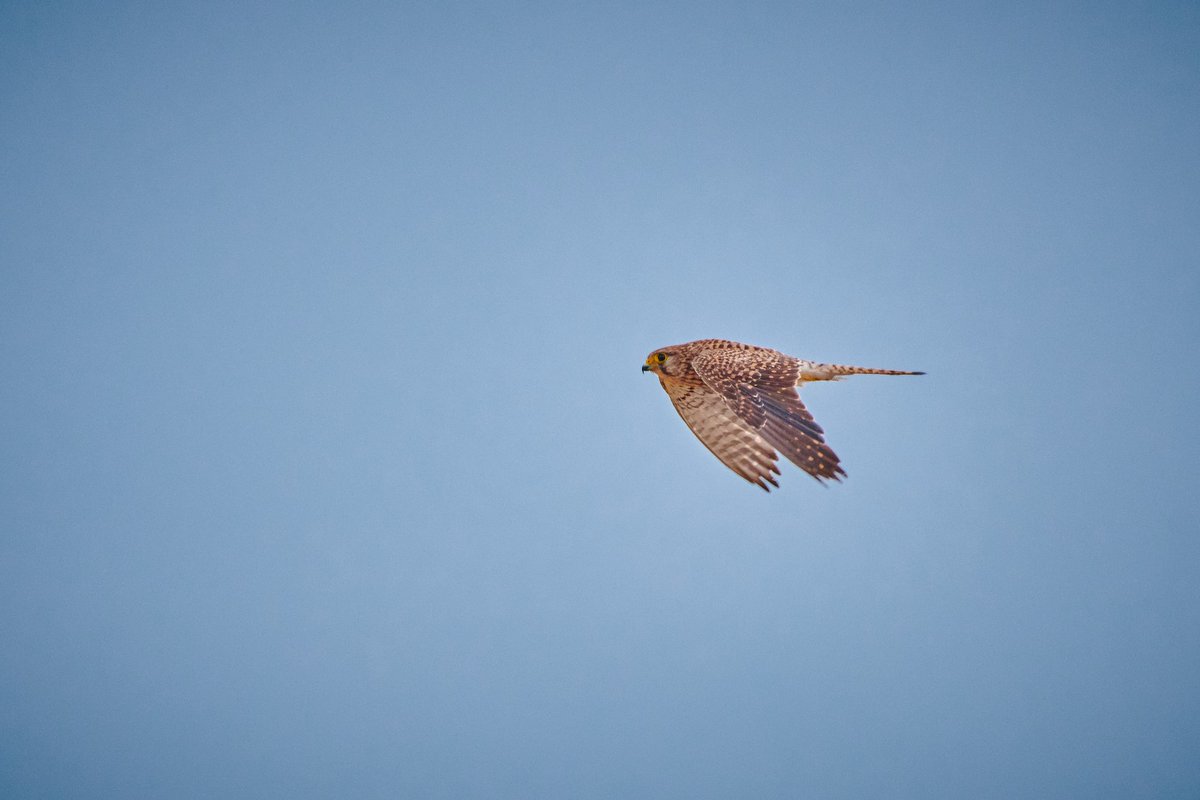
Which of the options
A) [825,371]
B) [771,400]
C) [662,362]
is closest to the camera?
[771,400]

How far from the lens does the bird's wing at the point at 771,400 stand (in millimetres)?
5879

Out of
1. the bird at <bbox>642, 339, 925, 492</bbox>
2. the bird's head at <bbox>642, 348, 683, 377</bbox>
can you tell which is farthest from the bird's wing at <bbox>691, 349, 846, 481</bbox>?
the bird's head at <bbox>642, 348, 683, 377</bbox>

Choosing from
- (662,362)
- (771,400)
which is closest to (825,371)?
(771,400)

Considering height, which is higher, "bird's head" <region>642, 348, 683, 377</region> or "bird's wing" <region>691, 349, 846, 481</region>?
"bird's head" <region>642, 348, 683, 377</region>

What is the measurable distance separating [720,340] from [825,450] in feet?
7.55

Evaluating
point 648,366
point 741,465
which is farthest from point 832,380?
point 648,366

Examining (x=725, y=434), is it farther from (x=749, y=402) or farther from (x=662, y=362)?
(x=662, y=362)

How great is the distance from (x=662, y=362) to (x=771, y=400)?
1.75m

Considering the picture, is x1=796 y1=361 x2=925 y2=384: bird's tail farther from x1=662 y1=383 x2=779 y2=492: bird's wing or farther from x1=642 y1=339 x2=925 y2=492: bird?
x1=662 y1=383 x2=779 y2=492: bird's wing

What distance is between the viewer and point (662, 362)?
800 cm

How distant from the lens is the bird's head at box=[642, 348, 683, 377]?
7.92 meters

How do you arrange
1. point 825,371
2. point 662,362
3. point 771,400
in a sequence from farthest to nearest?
point 662,362
point 825,371
point 771,400

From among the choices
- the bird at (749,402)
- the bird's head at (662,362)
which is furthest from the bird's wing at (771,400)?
the bird's head at (662,362)

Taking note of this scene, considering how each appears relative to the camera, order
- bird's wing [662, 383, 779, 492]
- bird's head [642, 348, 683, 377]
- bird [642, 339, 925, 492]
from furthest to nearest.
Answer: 1. bird's head [642, 348, 683, 377]
2. bird's wing [662, 383, 779, 492]
3. bird [642, 339, 925, 492]
